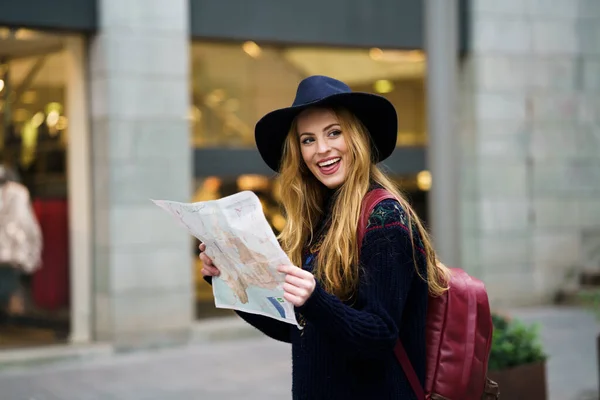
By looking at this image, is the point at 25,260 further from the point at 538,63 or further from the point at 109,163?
the point at 538,63

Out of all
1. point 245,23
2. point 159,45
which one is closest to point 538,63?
point 245,23

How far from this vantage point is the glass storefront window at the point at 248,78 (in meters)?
11.6

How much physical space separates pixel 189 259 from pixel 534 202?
5252mm

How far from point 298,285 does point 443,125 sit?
4.05m

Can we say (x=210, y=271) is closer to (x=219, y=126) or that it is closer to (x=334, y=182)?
(x=334, y=182)

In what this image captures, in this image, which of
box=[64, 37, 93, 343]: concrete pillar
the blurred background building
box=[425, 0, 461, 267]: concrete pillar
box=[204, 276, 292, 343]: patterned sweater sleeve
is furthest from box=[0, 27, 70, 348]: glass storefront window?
box=[204, 276, 292, 343]: patterned sweater sleeve

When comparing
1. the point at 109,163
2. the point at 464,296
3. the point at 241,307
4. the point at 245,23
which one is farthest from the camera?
the point at 245,23

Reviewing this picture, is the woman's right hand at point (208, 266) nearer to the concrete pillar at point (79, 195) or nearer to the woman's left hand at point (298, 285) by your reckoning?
the woman's left hand at point (298, 285)

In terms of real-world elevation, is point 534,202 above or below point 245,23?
below

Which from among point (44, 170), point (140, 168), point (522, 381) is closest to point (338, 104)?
point (522, 381)

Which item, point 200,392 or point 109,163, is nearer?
point 200,392

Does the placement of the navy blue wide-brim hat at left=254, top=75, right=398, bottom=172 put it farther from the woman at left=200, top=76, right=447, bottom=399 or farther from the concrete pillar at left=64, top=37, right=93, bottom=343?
the concrete pillar at left=64, top=37, right=93, bottom=343

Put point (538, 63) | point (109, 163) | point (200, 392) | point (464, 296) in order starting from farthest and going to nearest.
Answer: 1. point (538, 63)
2. point (109, 163)
3. point (200, 392)
4. point (464, 296)

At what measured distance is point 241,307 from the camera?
2.95 metres
